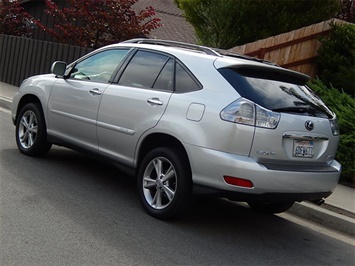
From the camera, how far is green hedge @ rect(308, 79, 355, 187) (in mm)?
7371

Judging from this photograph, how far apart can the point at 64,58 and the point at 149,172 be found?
372 inches

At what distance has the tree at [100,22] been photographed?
1373cm

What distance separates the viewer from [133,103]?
17.6 ft

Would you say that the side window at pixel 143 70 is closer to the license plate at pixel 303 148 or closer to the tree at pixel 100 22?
the license plate at pixel 303 148

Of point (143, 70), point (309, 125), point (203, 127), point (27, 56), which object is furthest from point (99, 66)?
point (27, 56)

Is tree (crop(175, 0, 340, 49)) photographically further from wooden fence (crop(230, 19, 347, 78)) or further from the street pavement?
the street pavement

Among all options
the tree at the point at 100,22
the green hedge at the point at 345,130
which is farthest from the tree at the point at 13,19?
the green hedge at the point at 345,130

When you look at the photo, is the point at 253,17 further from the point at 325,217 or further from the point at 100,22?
the point at 325,217

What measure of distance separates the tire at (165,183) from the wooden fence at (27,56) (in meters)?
8.70

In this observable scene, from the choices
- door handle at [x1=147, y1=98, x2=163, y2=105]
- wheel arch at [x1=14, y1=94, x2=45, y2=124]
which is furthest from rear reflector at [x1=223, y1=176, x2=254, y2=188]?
wheel arch at [x1=14, y1=94, x2=45, y2=124]

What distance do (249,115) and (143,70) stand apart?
1571 mm

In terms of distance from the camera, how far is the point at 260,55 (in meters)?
9.67

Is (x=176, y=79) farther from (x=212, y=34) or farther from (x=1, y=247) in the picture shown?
(x=212, y=34)

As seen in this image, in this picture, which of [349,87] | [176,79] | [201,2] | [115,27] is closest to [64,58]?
[115,27]
